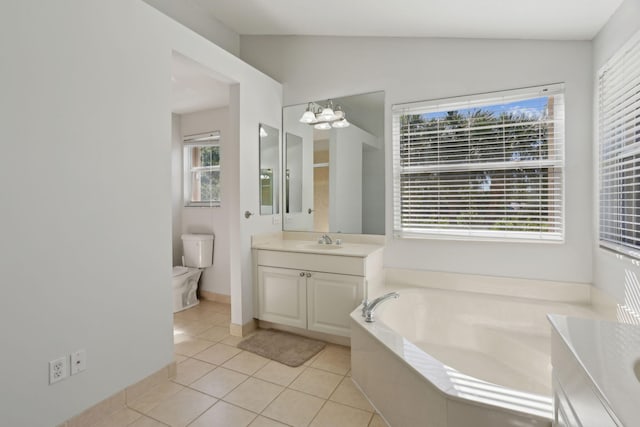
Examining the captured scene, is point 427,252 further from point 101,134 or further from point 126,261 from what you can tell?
point 101,134

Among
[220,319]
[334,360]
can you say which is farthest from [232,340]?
[334,360]

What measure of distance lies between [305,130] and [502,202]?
1.95 meters

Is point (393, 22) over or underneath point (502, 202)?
over

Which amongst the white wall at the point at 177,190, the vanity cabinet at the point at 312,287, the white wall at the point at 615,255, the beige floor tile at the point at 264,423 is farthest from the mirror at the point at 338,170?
the beige floor tile at the point at 264,423

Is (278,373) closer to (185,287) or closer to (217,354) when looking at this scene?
(217,354)

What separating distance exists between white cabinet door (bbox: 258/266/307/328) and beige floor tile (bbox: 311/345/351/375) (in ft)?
1.07

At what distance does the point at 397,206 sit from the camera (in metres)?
2.99

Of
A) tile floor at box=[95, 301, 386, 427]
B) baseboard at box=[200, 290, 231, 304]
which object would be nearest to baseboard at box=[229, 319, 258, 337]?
tile floor at box=[95, 301, 386, 427]

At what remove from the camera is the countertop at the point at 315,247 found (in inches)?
108

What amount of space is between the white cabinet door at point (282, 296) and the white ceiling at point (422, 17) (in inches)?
85.8

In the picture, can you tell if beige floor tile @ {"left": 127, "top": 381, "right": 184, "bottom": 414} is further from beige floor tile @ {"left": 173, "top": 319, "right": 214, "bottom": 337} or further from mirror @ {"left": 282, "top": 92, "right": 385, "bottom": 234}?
mirror @ {"left": 282, "top": 92, "right": 385, "bottom": 234}

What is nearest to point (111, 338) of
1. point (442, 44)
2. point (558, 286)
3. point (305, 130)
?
point (305, 130)

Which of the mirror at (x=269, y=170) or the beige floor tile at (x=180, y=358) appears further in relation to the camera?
the mirror at (x=269, y=170)

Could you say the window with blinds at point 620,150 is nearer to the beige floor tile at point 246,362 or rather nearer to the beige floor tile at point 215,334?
the beige floor tile at point 246,362
